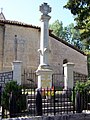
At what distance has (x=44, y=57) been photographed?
15.9 meters

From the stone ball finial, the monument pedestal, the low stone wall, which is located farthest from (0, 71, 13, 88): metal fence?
the low stone wall

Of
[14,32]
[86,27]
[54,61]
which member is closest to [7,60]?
[14,32]

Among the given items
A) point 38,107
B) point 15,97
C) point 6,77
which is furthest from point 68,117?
point 6,77

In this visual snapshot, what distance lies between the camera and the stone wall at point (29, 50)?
25.8 metres

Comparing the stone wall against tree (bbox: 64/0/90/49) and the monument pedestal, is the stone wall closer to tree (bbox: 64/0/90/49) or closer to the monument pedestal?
the monument pedestal

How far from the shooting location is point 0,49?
83.2ft

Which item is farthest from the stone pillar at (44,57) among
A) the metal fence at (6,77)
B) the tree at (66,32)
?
the tree at (66,32)

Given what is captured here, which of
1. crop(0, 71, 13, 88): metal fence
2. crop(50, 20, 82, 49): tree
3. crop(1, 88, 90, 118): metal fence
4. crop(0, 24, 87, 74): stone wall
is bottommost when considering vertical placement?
crop(1, 88, 90, 118): metal fence

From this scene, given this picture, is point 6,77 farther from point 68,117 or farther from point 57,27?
point 57,27

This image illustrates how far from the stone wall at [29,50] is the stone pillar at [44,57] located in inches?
393

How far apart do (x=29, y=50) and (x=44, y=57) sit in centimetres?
1149

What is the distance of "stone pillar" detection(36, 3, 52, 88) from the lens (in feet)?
51.2

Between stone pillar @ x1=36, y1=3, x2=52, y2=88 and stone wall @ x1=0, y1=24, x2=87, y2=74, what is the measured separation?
32.8 ft

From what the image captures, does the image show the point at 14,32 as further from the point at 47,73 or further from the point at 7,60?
the point at 47,73
